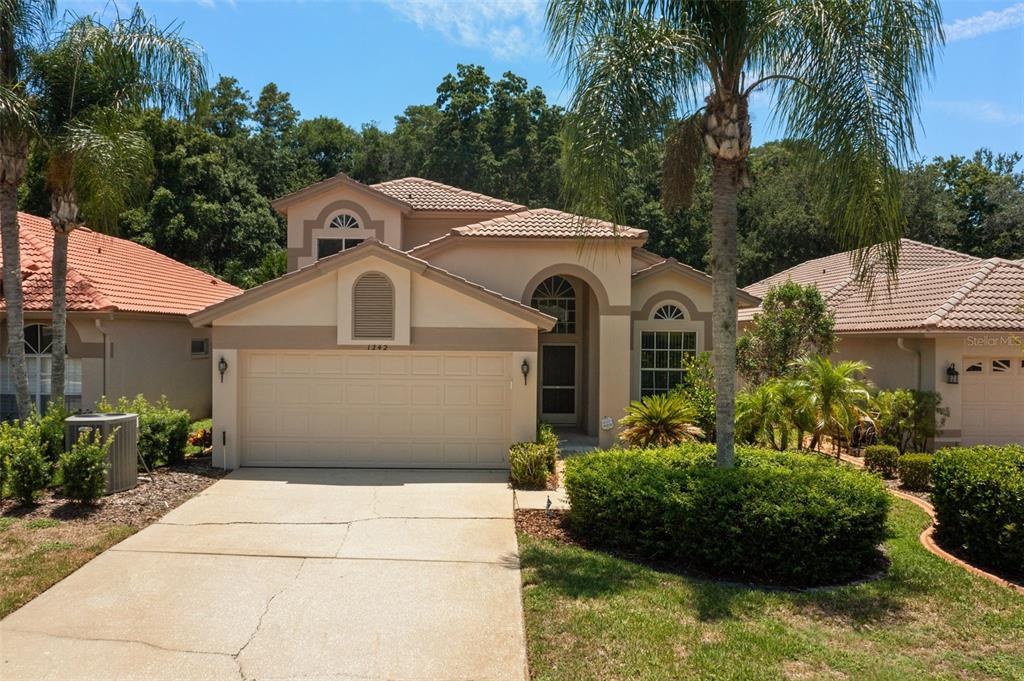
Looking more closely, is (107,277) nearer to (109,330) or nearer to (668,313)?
(109,330)

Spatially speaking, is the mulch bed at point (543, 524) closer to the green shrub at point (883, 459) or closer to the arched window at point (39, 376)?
the green shrub at point (883, 459)

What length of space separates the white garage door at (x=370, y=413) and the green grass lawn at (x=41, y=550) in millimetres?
3982

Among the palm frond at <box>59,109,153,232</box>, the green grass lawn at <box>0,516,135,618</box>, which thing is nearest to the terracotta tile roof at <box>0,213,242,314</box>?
the palm frond at <box>59,109,153,232</box>

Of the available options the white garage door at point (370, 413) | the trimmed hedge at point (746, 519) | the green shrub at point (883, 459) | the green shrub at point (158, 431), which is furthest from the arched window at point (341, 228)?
the green shrub at point (883, 459)

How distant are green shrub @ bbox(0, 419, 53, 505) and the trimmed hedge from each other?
711 cm

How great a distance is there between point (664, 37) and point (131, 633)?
7.87m

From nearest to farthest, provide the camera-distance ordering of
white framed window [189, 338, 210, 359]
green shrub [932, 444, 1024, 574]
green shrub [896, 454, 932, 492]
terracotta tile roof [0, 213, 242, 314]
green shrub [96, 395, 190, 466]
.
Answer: green shrub [932, 444, 1024, 574], green shrub [896, 454, 932, 492], green shrub [96, 395, 190, 466], terracotta tile roof [0, 213, 242, 314], white framed window [189, 338, 210, 359]

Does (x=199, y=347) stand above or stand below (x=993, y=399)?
above

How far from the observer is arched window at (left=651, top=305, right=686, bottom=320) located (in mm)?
15406

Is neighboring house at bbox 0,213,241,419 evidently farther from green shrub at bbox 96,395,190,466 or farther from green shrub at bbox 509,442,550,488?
green shrub at bbox 509,442,550,488

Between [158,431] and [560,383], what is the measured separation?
8766 millimetres

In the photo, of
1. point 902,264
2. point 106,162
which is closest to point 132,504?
point 106,162

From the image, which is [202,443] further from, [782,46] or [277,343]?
[782,46]

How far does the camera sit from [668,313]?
609 inches
